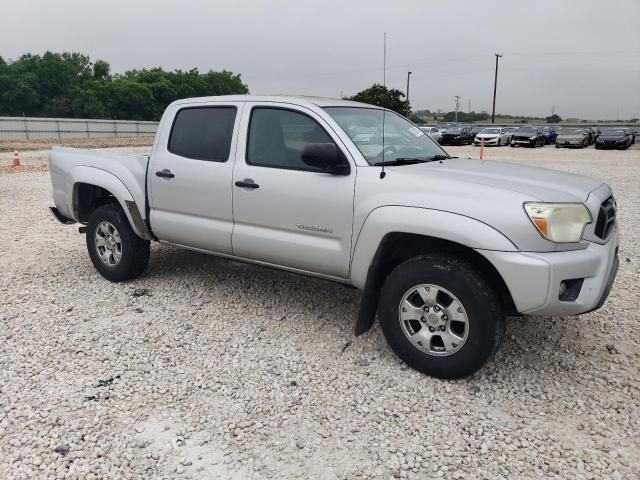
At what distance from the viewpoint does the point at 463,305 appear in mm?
3236

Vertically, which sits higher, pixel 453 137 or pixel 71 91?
pixel 71 91

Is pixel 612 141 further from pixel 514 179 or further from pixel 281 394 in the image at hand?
pixel 281 394

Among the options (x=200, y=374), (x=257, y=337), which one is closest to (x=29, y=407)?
(x=200, y=374)

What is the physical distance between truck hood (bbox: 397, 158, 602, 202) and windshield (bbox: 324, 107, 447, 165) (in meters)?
0.26

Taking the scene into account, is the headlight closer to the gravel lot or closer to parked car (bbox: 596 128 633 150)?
the gravel lot

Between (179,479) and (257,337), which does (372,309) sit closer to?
→ (257,337)

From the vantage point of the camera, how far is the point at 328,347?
3986 millimetres

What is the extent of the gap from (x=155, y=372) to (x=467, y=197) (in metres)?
2.38

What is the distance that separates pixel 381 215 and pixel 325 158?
21.9 inches

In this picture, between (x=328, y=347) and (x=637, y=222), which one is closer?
(x=328, y=347)

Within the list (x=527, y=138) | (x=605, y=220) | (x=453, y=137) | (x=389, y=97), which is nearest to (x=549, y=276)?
(x=605, y=220)

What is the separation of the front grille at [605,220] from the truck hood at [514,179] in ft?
0.48

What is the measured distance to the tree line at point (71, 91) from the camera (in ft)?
219

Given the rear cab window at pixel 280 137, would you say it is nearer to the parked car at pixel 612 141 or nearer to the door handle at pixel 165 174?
the door handle at pixel 165 174
